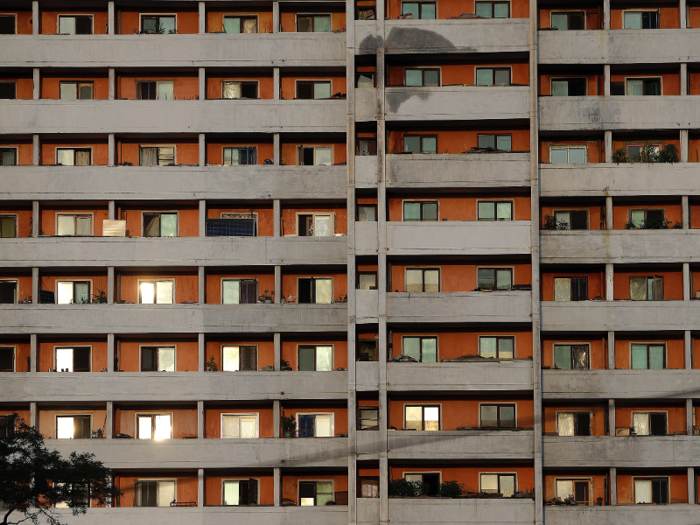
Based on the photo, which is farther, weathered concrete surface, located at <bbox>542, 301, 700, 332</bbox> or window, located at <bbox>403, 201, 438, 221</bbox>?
window, located at <bbox>403, 201, 438, 221</bbox>

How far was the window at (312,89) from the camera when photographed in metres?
37.0

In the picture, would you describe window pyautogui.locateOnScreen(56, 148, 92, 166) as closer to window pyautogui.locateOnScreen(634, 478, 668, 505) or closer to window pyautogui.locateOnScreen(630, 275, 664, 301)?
window pyautogui.locateOnScreen(630, 275, 664, 301)

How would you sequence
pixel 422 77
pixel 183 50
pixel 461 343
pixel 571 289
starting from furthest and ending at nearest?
pixel 422 77, pixel 571 289, pixel 183 50, pixel 461 343

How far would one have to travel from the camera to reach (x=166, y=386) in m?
34.2

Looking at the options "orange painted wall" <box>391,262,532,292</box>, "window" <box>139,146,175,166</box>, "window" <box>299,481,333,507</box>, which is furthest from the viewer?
"window" <box>139,146,175,166</box>

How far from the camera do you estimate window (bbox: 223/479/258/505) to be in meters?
34.9

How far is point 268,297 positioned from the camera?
3559 centimetres

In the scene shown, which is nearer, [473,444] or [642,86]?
[473,444]

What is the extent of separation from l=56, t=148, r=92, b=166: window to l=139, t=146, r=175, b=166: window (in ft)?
7.56

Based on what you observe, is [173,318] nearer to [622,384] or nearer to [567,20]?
[622,384]

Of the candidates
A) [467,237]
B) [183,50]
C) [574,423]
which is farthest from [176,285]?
[574,423]

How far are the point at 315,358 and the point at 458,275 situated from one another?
22.8ft

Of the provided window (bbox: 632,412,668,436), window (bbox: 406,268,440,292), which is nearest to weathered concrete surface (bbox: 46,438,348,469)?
window (bbox: 406,268,440,292)

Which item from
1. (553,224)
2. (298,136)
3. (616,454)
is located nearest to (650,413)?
(616,454)
